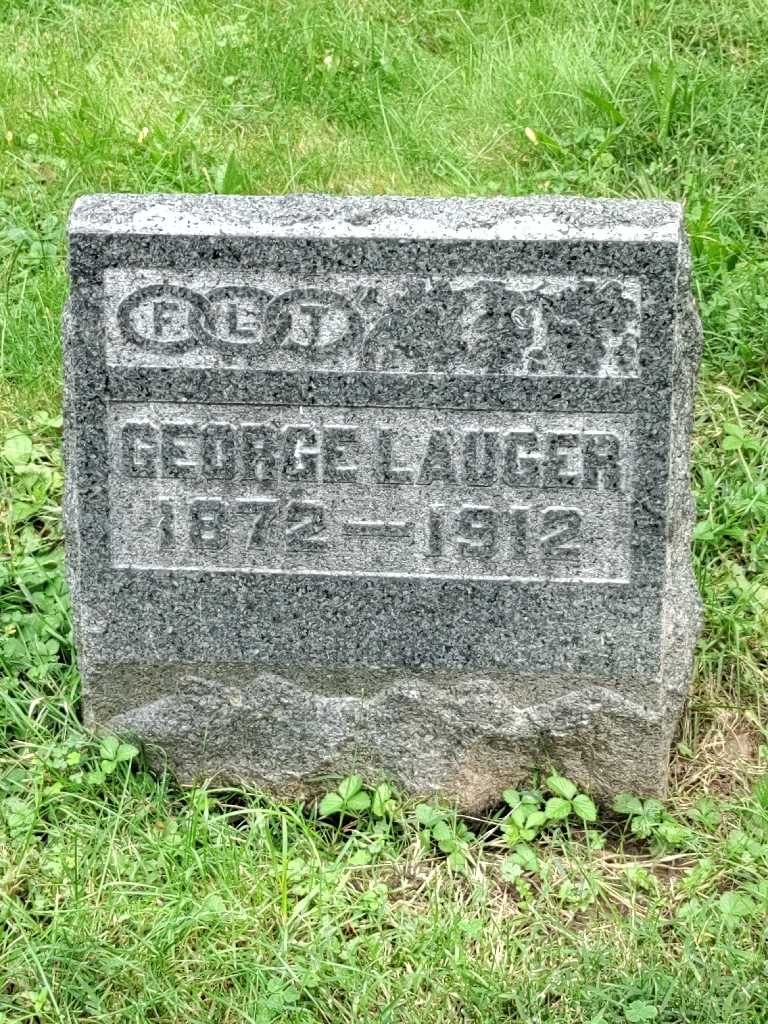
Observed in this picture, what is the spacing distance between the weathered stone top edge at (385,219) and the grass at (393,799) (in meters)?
0.96

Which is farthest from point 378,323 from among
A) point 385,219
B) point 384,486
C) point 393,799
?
point 393,799

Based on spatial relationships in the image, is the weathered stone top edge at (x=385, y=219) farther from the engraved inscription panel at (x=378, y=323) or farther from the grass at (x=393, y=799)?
the grass at (x=393, y=799)

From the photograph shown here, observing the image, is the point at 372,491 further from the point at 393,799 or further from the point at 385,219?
the point at 393,799

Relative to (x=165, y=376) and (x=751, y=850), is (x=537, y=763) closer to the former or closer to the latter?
(x=751, y=850)

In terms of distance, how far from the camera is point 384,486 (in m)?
2.53

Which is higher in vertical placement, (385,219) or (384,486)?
(385,219)

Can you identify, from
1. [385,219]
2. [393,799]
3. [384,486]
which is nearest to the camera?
[385,219]

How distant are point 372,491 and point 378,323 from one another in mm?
301

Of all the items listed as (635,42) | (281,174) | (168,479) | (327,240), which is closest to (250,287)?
(327,240)

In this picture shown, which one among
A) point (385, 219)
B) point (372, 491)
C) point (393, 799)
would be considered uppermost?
point (385, 219)

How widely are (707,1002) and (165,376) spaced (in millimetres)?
1334

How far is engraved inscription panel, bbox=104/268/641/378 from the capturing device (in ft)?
7.84

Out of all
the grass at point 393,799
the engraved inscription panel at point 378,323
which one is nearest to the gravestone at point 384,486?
the engraved inscription panel at point 378,323

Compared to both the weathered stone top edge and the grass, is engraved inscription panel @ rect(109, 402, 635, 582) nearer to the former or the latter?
the weathered stone top edge
